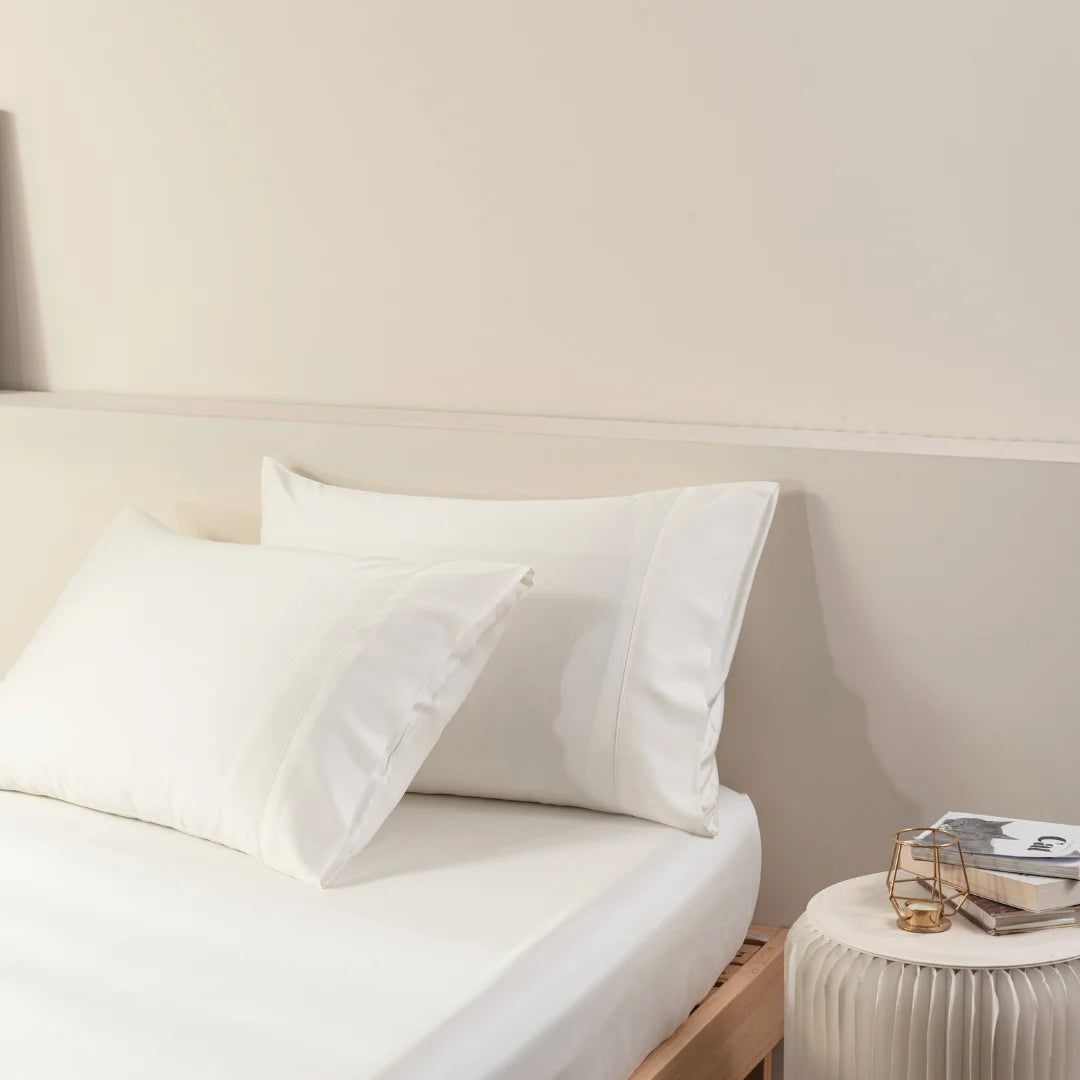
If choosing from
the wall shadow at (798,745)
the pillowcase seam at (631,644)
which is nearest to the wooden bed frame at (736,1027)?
the wall shadow at (798,745)

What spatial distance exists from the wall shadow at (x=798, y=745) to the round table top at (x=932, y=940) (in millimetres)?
384

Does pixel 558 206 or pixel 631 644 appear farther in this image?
pixel 558 206

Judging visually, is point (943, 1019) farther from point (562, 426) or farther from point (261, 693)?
point (562, 426)

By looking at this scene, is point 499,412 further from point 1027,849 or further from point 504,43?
point 1027,849

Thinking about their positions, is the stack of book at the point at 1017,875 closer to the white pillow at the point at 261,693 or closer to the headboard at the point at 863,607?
the headboard at the point at 863,607

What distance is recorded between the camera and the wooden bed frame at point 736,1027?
1558 millimetres

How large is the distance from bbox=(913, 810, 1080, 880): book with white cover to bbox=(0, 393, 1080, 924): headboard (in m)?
0.27

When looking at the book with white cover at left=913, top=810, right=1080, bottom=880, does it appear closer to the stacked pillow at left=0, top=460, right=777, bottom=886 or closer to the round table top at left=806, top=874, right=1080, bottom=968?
the round table top at left=806, top=874, right=1080, bottom=968

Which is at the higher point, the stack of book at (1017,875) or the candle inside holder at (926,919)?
the stack of book at (1017,875)

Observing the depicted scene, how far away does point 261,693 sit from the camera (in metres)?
1.70

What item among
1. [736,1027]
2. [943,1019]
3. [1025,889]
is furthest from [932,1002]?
[736,1027]

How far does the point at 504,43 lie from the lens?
2.22m

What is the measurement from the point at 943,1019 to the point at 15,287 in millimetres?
2220

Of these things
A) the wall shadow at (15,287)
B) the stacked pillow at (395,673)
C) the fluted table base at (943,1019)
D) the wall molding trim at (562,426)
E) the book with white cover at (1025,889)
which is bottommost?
the fluted table base at (943,1019)
